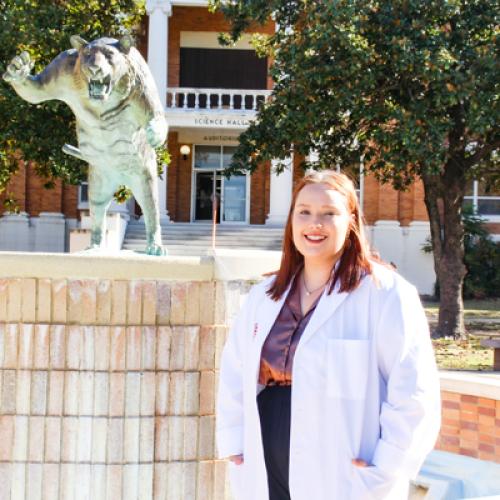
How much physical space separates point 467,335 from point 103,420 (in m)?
12.1

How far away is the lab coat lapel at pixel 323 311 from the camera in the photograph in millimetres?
2344

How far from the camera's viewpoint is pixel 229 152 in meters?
26.3

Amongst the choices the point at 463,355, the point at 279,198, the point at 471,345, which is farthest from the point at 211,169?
the point at 463,355

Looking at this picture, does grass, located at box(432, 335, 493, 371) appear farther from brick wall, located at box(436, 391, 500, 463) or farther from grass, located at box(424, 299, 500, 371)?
brick wall, located at box(436, 391, 500, 463)

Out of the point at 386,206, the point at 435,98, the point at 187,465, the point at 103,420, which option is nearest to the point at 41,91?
the point at 103,420

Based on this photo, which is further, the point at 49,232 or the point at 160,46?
the point at 49,232

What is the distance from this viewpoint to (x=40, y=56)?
13734mm

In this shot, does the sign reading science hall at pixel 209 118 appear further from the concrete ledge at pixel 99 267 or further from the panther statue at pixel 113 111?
the concrete ledge at pixel 99 267

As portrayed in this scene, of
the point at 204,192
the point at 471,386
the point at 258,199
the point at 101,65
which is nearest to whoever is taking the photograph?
the point at 101,65

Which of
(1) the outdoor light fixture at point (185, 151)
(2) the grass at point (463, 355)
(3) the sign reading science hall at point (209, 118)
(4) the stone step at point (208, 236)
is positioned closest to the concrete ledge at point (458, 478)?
(2) the grass at point (463, 355)

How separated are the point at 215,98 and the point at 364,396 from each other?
965 inches

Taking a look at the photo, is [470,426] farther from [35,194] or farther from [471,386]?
[35,194]

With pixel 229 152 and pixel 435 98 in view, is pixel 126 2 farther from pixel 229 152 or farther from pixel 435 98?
pixel 229 152

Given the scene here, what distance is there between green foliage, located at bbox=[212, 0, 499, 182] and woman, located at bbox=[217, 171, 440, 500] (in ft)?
33.5
